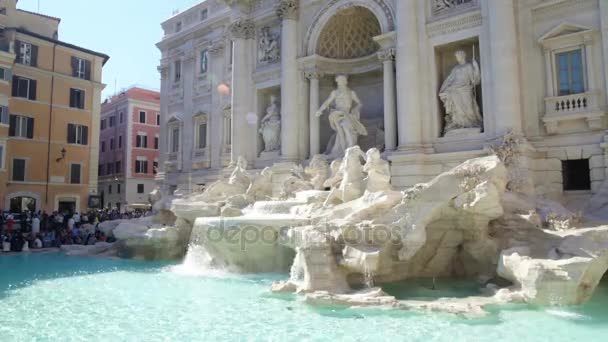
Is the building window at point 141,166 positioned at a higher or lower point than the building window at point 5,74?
lower

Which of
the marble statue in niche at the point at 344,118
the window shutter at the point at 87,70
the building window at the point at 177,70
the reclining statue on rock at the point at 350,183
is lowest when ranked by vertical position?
the reclining statue on rock at the point at 350,183

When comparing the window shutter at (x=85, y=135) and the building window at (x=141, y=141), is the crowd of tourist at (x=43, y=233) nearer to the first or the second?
the window shutter at (x=85, y=135)

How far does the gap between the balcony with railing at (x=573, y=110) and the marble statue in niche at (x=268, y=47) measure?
35.1 feet

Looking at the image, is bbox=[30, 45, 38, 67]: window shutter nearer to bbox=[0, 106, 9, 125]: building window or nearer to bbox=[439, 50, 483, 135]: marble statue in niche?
bbox=[0, 106, 9, 125]: building window

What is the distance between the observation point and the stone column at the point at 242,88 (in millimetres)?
20141

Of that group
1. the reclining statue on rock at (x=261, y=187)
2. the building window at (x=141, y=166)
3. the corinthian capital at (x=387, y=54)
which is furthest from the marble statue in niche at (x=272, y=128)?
the building window at (x=141, y=166)

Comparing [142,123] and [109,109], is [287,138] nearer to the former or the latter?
[142,123]

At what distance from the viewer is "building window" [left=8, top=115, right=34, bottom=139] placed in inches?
1019

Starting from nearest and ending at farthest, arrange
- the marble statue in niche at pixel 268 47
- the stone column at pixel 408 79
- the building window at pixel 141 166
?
1. the stone column at pixel 408 79
2. the marble statue in niche at pixel 268 47
3. the building window at pixel 141 166

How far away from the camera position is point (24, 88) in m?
26.5

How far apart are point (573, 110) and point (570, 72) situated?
119cm

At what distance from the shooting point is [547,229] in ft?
32.5

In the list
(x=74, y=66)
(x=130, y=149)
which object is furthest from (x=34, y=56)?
(x=130, y=149)

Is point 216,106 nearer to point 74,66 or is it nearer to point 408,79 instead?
point 408,79
